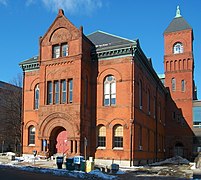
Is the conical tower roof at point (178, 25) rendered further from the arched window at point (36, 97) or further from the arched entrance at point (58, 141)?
the arched entrance at point (58, 141)

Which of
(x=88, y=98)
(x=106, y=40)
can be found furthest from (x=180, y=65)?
(x=88, y=98)

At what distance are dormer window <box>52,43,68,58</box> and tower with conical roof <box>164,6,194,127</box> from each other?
89.6 feet

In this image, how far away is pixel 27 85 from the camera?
1444 inches

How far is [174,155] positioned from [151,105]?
1637cm

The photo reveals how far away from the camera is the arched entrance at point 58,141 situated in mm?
31438

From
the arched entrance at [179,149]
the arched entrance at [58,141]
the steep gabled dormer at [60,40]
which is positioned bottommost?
the arched entrance at [179,149]

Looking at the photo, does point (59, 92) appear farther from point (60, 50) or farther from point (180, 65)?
point (180, 65)

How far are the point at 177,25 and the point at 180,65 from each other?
28.3 ft

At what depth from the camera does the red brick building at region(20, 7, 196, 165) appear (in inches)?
1177

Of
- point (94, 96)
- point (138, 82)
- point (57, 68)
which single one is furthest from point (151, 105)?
point (57, 68)

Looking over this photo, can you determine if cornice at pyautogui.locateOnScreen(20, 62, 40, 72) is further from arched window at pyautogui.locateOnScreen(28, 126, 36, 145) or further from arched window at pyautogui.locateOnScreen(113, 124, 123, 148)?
arched window at pyautogui.locateOnScreen(113, 124, 123, 148)

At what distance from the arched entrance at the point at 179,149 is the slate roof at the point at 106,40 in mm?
25748

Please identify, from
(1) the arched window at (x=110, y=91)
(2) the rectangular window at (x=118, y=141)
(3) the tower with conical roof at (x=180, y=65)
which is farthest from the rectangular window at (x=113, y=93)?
A: (3) the tower with conical roof at (x=180, y=65)

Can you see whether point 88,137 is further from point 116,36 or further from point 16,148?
point 16,148
